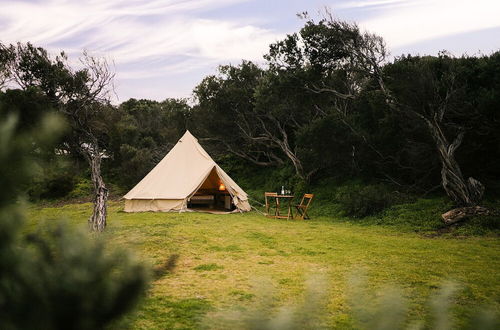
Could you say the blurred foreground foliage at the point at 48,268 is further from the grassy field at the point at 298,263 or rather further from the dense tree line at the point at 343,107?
the dense tree line at the point at 343,107

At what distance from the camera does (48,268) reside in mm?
704

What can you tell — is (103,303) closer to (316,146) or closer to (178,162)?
(178,162)

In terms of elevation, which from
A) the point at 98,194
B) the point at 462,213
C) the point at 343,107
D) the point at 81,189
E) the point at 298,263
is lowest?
the point at 298,263

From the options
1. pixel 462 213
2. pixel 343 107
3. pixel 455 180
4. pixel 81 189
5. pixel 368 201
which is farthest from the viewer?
pixel 81 189

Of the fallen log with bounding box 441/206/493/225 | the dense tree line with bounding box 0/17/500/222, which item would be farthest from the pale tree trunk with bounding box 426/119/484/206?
the fallen log with bounding box 441/206/493/225

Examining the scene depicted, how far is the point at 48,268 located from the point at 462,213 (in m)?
12.4

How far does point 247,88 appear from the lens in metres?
24.4

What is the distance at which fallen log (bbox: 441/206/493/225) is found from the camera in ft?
36.6

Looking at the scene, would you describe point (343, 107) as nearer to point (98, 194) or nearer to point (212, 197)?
point (212, 197)

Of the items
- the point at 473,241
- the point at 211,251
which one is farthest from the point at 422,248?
the point at 211,251

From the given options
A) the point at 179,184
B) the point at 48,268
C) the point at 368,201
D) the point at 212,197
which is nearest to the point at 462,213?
the point at 368,201

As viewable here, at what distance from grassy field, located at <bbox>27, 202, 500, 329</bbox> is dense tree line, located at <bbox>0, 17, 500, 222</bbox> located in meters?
2.91

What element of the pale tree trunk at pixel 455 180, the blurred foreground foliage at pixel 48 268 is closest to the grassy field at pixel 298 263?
the blurred foreground foliage at pixel 48 268

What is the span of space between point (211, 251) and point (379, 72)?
9.52 metres
